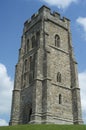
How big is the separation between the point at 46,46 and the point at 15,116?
11.8 metres

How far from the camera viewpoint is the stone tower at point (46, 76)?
1261 inches

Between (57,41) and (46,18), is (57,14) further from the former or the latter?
(57,41)

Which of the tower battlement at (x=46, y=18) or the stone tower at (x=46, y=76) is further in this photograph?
the tower battlement at (x=46, y=18)

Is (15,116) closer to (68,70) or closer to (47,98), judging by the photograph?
(47,98)

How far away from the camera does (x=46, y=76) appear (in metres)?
33.0

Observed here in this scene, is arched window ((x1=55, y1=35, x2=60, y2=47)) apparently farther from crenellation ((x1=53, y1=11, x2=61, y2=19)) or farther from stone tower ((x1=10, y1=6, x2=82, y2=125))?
crenellation ((x1=53, y1=11, x2=61, y2=19))

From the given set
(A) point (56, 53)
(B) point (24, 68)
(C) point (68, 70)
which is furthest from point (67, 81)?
(B) point (24, 68)

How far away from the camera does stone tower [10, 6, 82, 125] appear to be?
3203cm

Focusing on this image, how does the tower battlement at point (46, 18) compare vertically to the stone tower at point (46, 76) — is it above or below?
above

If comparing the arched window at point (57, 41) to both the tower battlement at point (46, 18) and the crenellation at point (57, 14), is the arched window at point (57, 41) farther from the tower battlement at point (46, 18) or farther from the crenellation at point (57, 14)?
the crenellation at point (57, 14)

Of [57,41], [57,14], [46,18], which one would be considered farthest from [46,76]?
[57,14]

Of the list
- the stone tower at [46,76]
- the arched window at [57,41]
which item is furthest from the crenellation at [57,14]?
the arched window at [57,41]

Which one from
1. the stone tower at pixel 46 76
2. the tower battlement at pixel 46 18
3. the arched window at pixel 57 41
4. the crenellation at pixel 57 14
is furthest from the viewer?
the crenellation at pixel 57 14

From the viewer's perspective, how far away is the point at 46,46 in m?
36.1
